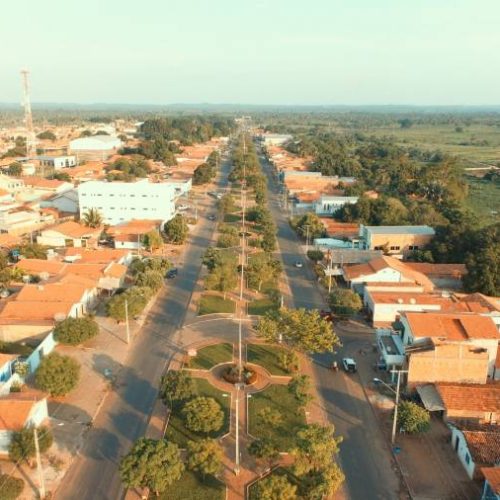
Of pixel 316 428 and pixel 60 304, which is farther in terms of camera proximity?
pixel 60 304

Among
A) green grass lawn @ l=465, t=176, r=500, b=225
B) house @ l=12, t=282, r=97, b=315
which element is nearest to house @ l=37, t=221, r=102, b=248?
house @ l=12, t=282, r=97, b=315

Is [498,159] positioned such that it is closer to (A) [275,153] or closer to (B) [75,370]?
(A) [275,153]

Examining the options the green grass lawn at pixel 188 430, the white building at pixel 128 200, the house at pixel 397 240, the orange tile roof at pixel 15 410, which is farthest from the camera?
the white building at pixel 128 200

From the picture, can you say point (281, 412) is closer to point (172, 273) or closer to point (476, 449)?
point (476, 449)

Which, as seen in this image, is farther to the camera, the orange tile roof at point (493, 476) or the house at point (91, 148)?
the house at point (91, 148)

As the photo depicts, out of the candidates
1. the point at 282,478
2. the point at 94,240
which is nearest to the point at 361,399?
the point at 282,478

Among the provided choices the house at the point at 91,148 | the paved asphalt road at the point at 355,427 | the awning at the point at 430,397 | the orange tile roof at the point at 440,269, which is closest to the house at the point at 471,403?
the awning at the point at 430,397

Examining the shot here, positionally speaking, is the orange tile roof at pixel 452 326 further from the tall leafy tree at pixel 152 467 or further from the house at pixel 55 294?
the house at pixel 55 294
